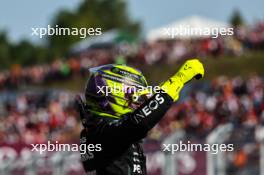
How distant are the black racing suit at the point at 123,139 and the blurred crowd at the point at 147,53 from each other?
464 inches

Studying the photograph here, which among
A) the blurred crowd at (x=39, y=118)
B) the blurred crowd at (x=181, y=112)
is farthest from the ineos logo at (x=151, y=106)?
the blurred crowd at (x=39, y=118)

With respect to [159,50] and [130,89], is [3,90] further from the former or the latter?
[130,89]

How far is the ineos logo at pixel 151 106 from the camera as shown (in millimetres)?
4281

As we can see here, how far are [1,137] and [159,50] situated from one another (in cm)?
506

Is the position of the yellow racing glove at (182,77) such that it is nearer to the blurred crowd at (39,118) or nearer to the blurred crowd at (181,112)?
the blurred crowd at (181,112)

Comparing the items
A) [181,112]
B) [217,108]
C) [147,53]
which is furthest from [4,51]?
[217,108]

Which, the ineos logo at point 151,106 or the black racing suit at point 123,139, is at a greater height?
the ineos logo at point 151,106

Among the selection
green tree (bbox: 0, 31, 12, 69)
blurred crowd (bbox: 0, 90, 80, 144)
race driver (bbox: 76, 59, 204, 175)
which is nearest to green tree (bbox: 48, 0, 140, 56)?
green tree (bbox: 0, 31, 12, 69)

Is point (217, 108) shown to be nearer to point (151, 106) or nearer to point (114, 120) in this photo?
point (114, 120)

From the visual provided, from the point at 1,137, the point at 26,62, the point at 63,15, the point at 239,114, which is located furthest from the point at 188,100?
the point at 63,15

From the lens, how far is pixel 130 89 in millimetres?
4559

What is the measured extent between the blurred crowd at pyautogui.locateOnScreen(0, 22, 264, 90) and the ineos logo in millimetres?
12110

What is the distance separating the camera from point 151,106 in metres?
4.29

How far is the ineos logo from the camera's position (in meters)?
4.28
